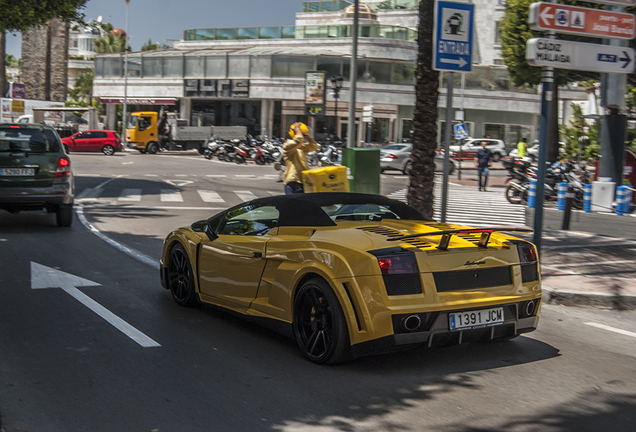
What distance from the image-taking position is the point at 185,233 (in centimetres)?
674

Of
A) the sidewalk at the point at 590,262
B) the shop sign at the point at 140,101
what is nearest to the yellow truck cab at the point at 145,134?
the shop sign at the point at 140,101

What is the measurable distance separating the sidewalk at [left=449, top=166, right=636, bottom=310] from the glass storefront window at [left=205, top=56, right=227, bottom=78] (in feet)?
153

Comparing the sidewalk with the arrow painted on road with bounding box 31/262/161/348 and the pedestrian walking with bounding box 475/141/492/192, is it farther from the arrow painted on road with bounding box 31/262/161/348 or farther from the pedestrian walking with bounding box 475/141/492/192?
the pedestrian walking with bounding box 475/141/492/192

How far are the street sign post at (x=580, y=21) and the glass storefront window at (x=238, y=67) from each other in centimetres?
5139

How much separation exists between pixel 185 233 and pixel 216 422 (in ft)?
10.4

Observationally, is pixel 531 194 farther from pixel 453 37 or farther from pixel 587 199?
pixel 453 37

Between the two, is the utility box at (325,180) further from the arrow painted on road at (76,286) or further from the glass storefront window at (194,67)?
the glass storefront window at (194,67)

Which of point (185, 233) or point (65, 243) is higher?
point (185, 233)

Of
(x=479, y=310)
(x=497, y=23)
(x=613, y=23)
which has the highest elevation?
(x=497, y=23)

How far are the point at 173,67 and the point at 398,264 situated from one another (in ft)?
195

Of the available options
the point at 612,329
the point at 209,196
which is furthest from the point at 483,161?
the point at 612,329

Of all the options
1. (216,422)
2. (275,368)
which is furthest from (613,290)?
(216,422)

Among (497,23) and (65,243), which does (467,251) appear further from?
(497,23)

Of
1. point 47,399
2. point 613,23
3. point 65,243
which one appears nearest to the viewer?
point 47,399
